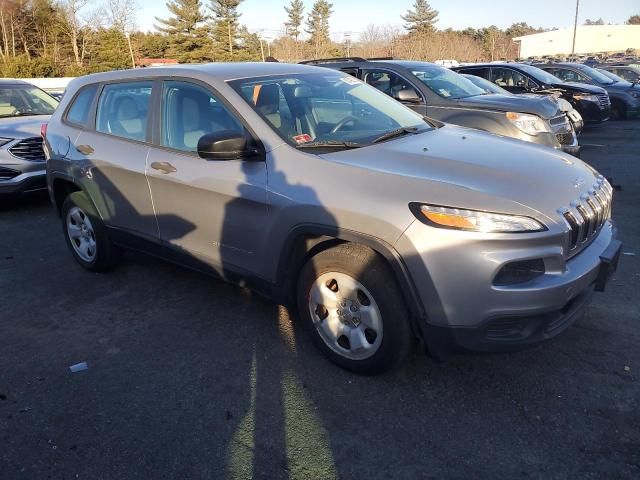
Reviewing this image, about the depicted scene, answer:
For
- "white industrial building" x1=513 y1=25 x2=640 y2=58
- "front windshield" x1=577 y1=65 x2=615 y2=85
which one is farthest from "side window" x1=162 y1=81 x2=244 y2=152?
"white industrial building" x1=513 y1=25 x2=640 y2=58

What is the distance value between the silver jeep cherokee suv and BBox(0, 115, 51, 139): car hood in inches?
123

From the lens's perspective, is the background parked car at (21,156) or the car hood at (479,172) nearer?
the car hood at (479,172)

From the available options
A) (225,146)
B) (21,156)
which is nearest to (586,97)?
(21,156)

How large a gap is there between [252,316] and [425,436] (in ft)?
5.46

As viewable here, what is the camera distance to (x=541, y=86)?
11.3 m

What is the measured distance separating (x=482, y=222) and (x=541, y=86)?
10120mm

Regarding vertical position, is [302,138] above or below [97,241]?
above

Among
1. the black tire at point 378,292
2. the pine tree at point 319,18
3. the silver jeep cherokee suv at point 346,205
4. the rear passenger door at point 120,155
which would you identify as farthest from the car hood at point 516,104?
the pine tree at point 319,18

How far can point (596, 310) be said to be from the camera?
3.72 metres

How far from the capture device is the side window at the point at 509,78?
11570mm

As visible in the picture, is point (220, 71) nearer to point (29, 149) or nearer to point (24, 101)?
point (29, 149)

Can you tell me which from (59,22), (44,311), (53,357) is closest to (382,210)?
(53,357)

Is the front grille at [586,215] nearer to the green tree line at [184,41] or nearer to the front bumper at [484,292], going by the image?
the front bumper at [484,292]

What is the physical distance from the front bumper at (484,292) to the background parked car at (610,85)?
14110 mm
